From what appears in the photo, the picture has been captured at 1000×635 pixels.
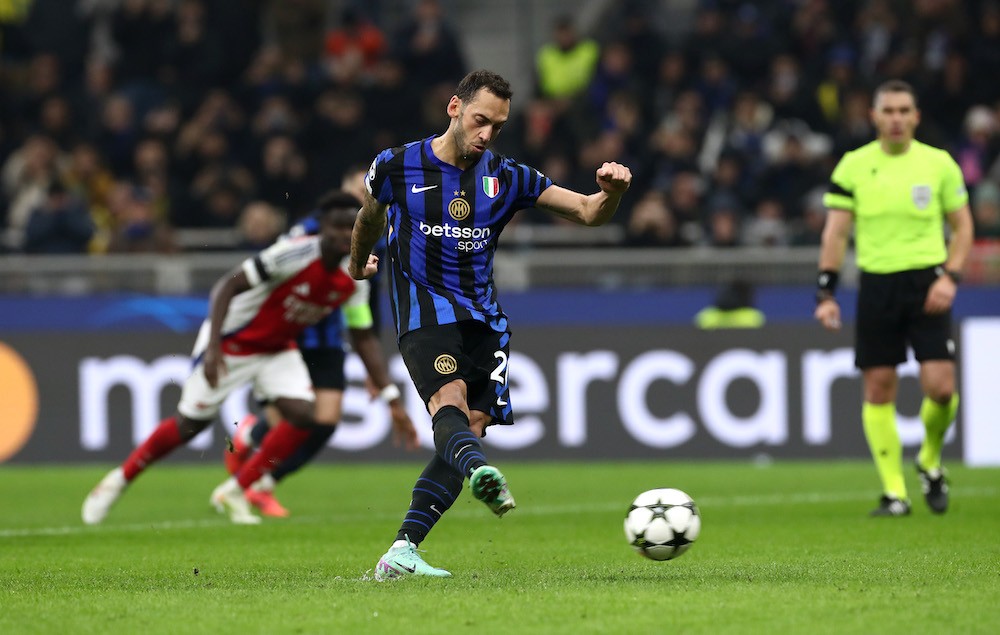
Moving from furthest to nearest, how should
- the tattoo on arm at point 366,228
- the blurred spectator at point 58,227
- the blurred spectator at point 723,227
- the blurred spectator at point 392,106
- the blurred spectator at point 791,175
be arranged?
the blurred spectator at point 392,106 → the blurred spectator at point 791,175 → the blurred spectator at point 58,227 → the blurred spectator at point 723,227 → the tattoo on arm at point 366,228

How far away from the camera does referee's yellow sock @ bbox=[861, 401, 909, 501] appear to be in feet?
31.9

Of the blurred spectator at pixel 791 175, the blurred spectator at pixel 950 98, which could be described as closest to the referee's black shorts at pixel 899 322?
the blurred spectator at pixel 791 175

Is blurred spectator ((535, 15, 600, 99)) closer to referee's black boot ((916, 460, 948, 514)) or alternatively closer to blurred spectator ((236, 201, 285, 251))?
blurred spectator ((236, 201, 285, 251))

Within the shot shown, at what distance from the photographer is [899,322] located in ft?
31.7

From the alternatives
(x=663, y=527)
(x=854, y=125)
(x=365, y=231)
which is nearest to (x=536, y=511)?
(x=663, y=527)

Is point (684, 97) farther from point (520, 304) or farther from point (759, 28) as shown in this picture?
point (520, 304)

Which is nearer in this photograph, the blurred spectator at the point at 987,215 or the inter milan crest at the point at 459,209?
the inter milan crest at the point at 459,209

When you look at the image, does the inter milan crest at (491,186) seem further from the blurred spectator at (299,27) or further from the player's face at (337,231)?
the blurred spectator at (299,27)

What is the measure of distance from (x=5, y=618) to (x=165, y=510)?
544cm

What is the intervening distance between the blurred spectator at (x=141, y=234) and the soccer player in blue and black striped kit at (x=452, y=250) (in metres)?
10.3

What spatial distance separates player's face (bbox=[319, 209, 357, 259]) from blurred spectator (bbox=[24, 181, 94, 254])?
301 inches

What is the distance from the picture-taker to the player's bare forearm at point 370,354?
10078mm

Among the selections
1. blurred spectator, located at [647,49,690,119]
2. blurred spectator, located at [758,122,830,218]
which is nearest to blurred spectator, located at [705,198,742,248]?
blurred spectator, located at [758,122,830,218]

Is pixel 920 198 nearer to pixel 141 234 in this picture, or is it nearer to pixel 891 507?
pixel 891 507
